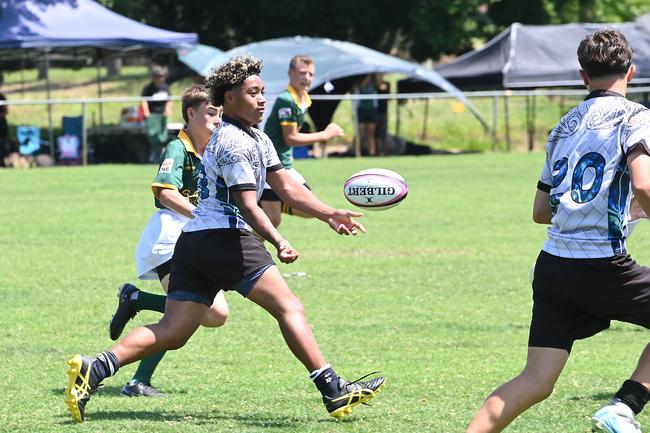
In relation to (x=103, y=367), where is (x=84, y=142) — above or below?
below

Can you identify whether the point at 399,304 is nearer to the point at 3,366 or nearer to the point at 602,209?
the point at 3,366

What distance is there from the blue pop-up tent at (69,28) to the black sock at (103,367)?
66.7 ft

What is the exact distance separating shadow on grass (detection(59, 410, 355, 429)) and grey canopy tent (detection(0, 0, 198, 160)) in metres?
19.4

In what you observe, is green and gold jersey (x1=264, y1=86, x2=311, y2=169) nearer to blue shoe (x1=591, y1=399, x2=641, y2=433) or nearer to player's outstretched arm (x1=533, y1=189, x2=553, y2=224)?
player's outstretched arm (x1=533, y1=189, x2=553, y2=224)

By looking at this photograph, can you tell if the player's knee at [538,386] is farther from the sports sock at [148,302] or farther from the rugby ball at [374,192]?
the sports sock at [148,302]

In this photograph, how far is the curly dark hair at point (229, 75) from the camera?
587cm

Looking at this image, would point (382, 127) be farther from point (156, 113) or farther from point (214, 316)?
point (214, 316)

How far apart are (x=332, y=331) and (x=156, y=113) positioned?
16.6m

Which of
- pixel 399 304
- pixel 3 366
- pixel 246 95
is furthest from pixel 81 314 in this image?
pixel 246 95

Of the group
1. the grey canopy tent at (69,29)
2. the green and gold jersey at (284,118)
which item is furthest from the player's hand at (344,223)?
the grey canopy tent at (69,29)

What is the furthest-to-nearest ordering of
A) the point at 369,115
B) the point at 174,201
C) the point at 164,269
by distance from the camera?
the point at 369,115 → the point at 164,269 → the point at 174,201

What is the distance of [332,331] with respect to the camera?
28.0 feet

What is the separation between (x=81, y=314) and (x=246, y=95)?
3892 millimetres

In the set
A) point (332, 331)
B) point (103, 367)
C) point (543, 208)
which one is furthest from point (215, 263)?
point (332, 331)
